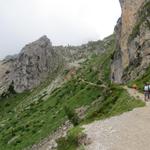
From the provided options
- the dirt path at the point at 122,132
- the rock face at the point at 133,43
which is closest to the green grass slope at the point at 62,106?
the rock face at the point at 133,43

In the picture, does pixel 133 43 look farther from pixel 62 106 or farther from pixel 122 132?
pixel 122 132

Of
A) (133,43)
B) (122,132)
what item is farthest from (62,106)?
(122,132)

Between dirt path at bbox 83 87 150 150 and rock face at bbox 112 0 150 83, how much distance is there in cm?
5057

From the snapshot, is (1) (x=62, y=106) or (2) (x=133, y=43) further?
(1) (x=62, y=106)

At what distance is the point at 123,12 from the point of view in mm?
135000

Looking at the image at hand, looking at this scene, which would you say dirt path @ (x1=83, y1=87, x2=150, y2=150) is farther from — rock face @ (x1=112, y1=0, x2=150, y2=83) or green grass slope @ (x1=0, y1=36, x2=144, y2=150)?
rock face @ (x1=112, y1=0, x2=150, y2=83)

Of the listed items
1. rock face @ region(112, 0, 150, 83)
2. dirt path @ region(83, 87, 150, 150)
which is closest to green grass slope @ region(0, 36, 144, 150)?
rock face @ region(112, 0, 150, 83)

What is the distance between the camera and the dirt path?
1631 inches

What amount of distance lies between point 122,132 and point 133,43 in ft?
246

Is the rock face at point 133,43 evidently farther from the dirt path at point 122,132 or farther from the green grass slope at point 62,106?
the dirt path at point 122,132

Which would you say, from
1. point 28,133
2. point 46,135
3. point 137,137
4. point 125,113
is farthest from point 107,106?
point 28,133

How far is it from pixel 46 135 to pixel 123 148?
67727mm

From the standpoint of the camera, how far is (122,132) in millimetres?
45344

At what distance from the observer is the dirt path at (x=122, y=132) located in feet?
136
